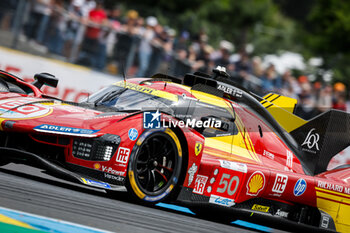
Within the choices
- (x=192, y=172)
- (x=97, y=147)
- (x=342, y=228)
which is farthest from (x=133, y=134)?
(x=342, y=228)

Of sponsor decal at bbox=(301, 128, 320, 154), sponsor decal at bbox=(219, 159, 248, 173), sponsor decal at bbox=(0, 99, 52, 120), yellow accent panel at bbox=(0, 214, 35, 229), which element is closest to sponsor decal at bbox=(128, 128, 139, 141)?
sponsor decal at bbox=(0, 99, 52, 120)

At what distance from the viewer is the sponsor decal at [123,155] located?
5.84 m

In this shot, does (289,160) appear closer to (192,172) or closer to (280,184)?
(280,184)

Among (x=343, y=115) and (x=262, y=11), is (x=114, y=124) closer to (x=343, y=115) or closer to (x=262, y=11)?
(x=343, y=115)

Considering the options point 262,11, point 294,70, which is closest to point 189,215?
point 294,70

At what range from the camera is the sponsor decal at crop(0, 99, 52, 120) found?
19.3 feet

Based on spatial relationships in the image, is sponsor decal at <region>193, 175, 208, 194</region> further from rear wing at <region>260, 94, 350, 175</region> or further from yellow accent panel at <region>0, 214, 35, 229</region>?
yellow accent panel at <region>0, 214, 35, 229</region>

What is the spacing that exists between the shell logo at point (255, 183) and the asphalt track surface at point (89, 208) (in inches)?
18.0

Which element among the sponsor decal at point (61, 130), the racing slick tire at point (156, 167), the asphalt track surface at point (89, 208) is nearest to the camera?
the asphalt track surface at point (89, 208)

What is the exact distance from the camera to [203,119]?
671cm

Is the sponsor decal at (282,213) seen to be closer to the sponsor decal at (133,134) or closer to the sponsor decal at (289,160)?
the sponsor decal at (289,160)

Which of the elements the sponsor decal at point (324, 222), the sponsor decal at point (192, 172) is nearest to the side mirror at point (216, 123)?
the sponsor decal at point (192, 172)

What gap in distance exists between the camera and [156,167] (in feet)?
20.2

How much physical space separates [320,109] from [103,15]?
5913 mm
